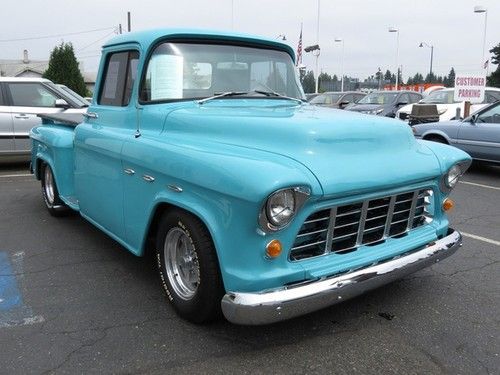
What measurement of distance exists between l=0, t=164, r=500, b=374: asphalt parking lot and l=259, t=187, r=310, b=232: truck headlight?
32.3 inches

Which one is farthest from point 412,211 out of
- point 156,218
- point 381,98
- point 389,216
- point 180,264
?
point 381,98

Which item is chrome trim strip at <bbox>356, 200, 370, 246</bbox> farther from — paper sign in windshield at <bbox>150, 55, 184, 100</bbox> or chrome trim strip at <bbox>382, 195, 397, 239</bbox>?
paper sign in windshield at <bbox>150, 55, 184, 100</bbox>

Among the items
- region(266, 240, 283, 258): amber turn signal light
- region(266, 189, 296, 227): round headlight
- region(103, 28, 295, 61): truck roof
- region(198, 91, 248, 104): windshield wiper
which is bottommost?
region(266, 240, 283, 258): amber turn signal light

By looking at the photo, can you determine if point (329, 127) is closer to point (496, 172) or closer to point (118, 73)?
point (118, 73)

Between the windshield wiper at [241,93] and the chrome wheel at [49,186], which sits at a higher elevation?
the windshield wiper at [241,93]

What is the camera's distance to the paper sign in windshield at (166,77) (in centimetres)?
372

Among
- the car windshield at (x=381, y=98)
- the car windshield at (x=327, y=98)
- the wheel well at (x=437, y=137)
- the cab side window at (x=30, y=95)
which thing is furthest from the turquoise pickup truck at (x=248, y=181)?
the car windshield at (x=327, y=98)

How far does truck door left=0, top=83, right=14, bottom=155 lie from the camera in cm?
891

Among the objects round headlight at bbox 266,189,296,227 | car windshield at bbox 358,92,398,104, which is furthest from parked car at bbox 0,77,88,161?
car windshield at bbox 358,92,398,104

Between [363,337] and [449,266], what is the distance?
158 cm

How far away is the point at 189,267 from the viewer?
326cm

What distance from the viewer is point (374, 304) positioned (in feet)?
11.5

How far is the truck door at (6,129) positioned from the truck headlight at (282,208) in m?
7.82

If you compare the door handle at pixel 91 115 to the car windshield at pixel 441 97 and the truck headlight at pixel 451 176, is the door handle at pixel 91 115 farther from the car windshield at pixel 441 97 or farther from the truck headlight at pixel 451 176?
the car windshield at pixel 441 97
